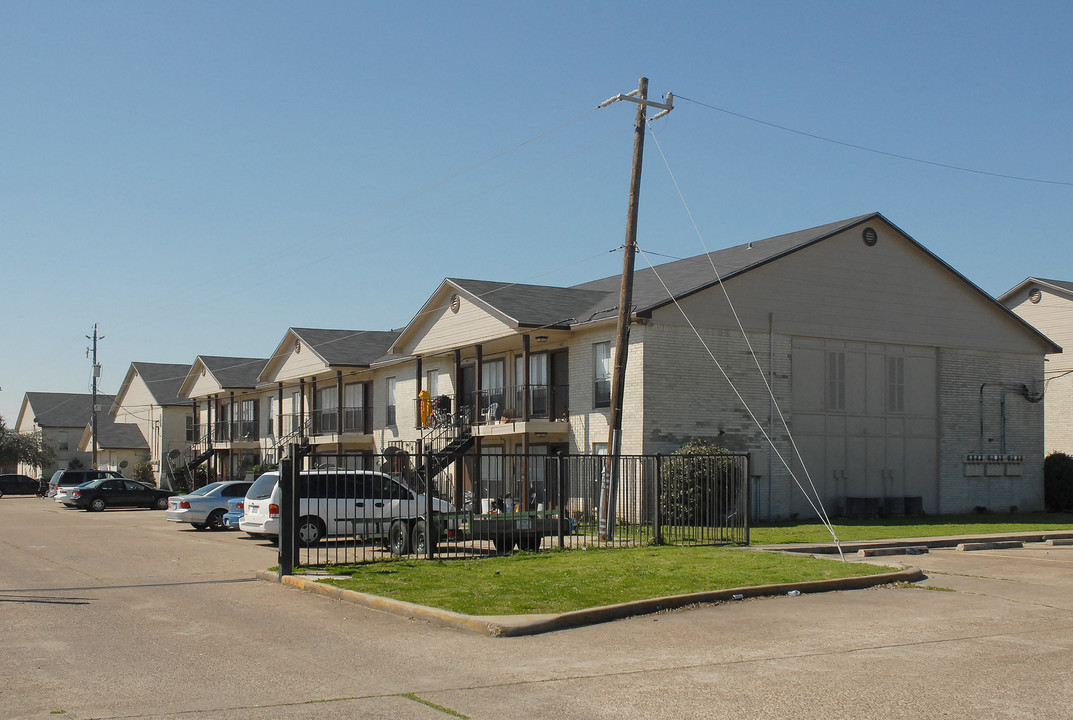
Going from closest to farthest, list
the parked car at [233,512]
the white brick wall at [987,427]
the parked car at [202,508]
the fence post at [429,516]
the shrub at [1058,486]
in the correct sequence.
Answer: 1. the fence post at [429,516]
2. the parked car at [233,512]
3. the parked car at [202,508]
4. the white brick wall at [987,427]
5. the shrub at [1058,486]

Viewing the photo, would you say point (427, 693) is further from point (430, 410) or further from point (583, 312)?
point (430, 410)

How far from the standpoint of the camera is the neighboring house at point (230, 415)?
56.8 meters

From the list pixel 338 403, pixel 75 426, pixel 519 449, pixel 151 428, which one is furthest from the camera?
pixel 75 426

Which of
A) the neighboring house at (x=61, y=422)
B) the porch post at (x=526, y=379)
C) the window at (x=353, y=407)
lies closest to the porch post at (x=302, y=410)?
the window at (x=353, y=407)

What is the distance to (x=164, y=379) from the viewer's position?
75625 mm

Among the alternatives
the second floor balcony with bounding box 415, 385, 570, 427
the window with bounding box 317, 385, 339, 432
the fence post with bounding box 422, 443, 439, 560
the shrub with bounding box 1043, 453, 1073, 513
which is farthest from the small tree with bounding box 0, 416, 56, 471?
the fence post with bounding box 422, 443, 439, 560

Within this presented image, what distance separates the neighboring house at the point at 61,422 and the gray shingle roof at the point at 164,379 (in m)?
12.8

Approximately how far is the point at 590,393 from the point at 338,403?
18.7m

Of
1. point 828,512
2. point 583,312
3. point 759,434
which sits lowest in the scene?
point 828,512

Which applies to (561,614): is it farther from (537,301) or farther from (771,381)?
(537,301)

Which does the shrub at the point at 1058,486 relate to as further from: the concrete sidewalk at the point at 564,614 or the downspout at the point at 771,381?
the concrete sidewalk at the point at 564,614

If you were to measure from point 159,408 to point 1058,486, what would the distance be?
5720 centimetres

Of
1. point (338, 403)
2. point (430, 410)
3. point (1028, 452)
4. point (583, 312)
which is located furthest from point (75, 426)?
point (1028, 452)

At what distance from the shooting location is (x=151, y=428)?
248 feet
